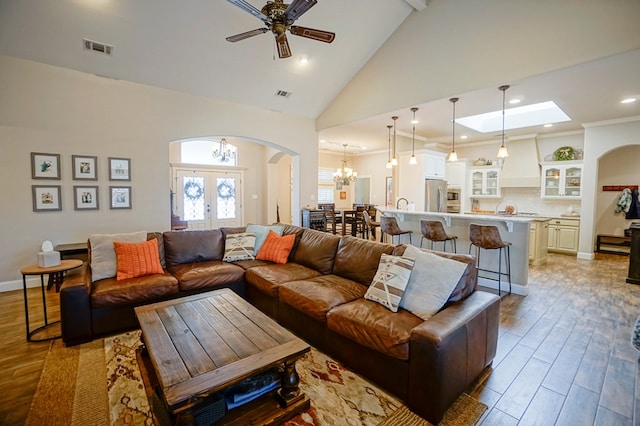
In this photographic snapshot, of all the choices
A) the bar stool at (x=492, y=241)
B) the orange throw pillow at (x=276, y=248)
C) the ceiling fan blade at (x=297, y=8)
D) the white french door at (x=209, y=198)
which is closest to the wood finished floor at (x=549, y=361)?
the bar stool at (x=492, y=241)

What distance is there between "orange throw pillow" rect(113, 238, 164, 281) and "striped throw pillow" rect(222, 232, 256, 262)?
2.80ft

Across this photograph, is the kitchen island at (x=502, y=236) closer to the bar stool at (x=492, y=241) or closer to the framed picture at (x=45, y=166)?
the bar stool at (x=492, y=241)

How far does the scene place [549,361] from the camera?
8.02ft

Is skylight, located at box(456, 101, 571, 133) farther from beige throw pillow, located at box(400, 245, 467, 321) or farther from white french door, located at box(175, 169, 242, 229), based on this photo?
white french door, located at box(175, 169, 242, 229)

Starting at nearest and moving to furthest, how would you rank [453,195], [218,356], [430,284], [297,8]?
[218,356] → [430,284] → [297,8] → [453,195]

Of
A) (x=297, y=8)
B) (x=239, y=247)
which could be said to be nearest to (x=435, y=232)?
(x=239, y=247)

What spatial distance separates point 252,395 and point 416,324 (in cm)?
117

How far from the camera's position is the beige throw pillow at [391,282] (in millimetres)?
2285

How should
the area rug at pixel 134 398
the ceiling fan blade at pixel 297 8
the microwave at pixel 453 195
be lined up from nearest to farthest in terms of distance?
the area rug at pixel 134 398 → the ceiling fan blade at pixel 297 8 → the microwave at pixel 453 195

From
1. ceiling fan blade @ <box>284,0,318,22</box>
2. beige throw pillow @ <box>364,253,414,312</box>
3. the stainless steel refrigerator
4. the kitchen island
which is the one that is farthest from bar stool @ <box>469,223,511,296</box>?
ceiling fan blade @ <box>284,0,318,22</box>

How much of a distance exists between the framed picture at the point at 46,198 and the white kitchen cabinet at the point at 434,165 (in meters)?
7.29

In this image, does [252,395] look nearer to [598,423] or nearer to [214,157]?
[598,423]

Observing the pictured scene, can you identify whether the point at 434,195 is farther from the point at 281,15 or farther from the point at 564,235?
the point at 281,15

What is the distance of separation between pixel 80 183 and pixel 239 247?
275 cm
